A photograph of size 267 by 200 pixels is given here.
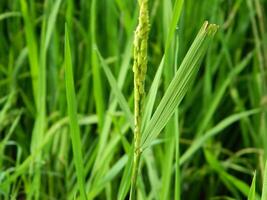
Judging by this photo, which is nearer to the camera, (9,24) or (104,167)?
(104,167)

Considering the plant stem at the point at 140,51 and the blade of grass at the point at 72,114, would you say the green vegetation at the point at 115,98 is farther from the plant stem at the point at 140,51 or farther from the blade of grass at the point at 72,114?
the plant stem at the point at 140,51

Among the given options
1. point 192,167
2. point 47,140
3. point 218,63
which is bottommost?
point 192,167

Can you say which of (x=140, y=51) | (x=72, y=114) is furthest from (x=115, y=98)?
(x=140, y=51)

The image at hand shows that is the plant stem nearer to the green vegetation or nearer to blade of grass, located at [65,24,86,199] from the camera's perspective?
blade of grass, located at [65,24,86,199]

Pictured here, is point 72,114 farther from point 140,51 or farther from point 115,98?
point 115,98

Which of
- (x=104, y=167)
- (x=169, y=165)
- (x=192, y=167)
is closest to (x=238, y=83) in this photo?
(x=192, y=167)

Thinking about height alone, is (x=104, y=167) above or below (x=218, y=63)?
below

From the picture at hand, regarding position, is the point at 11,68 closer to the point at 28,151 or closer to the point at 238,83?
the point at 28,151

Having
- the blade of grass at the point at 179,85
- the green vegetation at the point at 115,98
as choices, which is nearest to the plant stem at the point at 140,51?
the blade of grass at the point at 179,85
